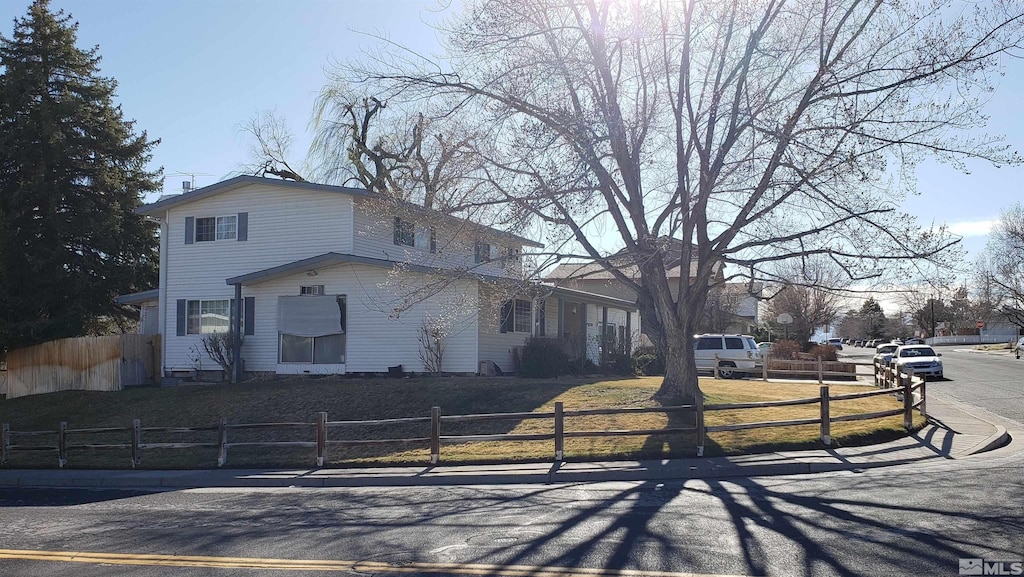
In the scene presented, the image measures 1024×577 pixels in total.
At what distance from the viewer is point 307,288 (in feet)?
86.6

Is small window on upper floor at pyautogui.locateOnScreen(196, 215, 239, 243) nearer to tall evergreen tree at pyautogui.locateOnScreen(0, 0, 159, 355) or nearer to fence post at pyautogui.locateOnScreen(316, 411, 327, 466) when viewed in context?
tall evergreen tree at pyautogui.locateOnScreen(0, 0, 159, 355)

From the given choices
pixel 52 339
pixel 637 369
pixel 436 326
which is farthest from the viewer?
pixel 637 369

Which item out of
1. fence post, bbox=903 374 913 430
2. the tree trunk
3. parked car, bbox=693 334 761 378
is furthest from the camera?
parked car, bbox=693 334 761 378

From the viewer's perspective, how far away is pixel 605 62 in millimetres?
17859

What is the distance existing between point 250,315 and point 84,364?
6.44m

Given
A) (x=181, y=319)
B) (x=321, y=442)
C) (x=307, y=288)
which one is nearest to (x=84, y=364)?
(x=181, y=319)

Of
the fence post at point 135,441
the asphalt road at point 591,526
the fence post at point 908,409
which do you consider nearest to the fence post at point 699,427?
the asphalt road at point 591,526

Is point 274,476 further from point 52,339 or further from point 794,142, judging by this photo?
point 52,339

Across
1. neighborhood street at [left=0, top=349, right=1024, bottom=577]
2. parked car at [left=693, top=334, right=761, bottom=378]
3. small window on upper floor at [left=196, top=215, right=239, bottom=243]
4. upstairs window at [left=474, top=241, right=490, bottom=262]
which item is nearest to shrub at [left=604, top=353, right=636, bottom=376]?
parked car at [left=693, top=334, right=761, bottom=378]

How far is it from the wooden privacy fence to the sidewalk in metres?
10.9

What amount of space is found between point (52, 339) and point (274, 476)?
19205mm

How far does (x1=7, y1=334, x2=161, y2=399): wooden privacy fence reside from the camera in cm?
2764

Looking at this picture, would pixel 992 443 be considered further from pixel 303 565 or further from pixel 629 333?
pixel 629 333

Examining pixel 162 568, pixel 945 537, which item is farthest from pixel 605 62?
pixel 162 568
